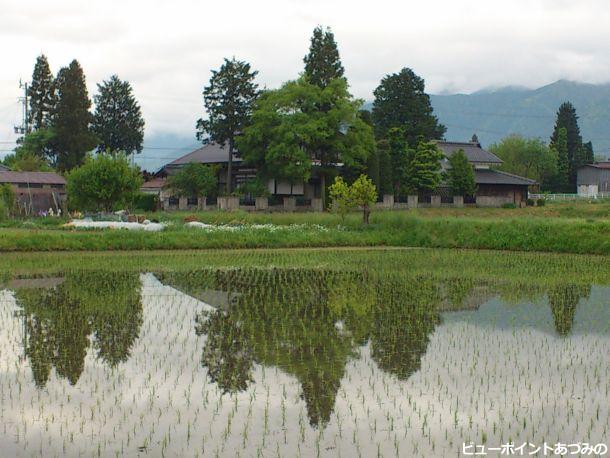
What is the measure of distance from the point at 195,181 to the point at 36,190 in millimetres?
9173

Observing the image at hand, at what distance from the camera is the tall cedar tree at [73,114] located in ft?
173

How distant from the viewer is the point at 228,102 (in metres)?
45.9

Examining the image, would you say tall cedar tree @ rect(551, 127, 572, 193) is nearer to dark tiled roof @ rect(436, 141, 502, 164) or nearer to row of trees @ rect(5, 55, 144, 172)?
dark tiled roof @ rect(436, 141, 502, 164)

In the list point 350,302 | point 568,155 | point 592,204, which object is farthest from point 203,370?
point 568,155

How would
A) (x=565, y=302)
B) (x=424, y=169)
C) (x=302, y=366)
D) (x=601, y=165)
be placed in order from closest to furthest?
(x=302, y=366) < (x=565, y=302) < (x=424, y=169) < (x=601, y=165)

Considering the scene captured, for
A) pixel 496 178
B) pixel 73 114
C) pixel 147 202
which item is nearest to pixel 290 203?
pixel 147 202

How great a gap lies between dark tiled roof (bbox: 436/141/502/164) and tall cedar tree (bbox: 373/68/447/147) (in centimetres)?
142

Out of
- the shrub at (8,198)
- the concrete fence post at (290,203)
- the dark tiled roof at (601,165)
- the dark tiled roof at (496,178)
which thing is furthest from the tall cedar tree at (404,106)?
the shrub at (8,198)

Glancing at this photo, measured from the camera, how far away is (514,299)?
15.7 metres

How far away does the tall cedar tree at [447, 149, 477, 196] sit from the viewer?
49.0 meters

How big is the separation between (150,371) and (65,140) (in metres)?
46.9

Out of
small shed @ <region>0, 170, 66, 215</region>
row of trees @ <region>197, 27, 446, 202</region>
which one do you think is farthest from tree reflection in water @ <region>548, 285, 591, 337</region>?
small shed @ <region>0, 170, 66, 215</region>

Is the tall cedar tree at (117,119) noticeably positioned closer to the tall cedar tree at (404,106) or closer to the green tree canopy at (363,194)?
the tall cedar tree at (404,106)

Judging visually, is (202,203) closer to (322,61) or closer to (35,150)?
(322,61)
